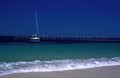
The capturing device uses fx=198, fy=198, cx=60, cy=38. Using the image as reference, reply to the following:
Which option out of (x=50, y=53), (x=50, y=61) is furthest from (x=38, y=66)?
(x=50, y=53)

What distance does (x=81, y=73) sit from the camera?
35.4 ft

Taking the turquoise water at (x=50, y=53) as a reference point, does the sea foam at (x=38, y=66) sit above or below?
above

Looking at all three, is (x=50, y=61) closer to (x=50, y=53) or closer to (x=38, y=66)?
(x=38, y=66)

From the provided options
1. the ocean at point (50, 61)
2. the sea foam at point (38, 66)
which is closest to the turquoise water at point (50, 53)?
the ocean at point (50, 61)

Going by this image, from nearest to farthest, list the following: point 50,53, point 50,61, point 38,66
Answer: point 38,66 < point 50,61 < point 50,53

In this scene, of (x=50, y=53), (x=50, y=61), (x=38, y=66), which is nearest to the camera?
(x=38, y=66)

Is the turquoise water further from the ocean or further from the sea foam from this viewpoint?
the sea foam

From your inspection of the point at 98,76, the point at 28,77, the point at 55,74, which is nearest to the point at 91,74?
the point at 98,76

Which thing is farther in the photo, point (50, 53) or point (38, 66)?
point (50, 53)

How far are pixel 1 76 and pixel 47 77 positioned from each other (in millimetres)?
2240

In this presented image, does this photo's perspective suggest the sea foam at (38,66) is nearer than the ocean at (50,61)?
Yes

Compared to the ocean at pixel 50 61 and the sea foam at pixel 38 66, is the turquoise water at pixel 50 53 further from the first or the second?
the sea foam at pixel 38 66

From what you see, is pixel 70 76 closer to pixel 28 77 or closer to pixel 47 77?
pixel 47 77

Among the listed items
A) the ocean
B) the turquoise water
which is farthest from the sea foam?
the turquoise water
